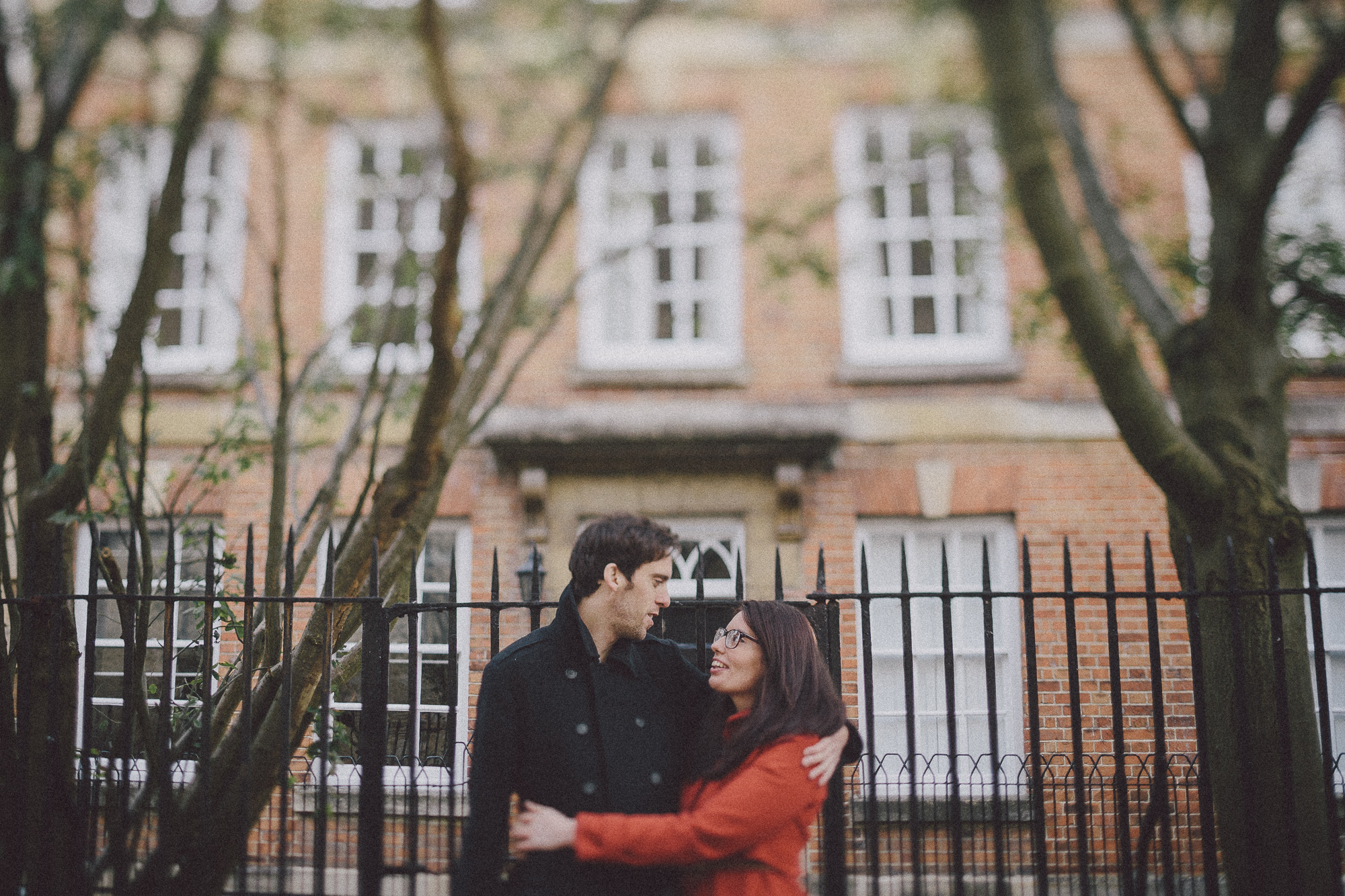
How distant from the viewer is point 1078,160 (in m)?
5.28

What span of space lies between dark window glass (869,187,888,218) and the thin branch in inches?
88.7

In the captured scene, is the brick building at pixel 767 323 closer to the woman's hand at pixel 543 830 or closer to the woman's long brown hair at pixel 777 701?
the woman's long brown hair at pixel 777 701

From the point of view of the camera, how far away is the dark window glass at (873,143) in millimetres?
8727

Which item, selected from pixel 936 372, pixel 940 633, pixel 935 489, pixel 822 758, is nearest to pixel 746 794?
pixel 822 758

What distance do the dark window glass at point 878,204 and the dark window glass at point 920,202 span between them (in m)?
0.23

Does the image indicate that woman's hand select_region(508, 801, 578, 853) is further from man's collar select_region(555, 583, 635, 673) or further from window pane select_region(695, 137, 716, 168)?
window pane select_region(695, 137, 716, 168)

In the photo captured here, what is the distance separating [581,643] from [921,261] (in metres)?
6.61

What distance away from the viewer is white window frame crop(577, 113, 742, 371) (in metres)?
8.45

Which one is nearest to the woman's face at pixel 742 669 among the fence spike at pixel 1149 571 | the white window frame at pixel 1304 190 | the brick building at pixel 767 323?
the fence spike at pixel 1149 571

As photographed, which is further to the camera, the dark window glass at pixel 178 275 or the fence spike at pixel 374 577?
the dark window glass at pixel 178 275

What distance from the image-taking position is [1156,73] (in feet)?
17.9

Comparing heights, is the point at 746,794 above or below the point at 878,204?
below

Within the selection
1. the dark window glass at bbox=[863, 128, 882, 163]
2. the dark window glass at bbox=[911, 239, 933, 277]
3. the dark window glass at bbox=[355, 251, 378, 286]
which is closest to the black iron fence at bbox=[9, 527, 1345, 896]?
the dark window glass at bbox=[355, 251, 378, 286]

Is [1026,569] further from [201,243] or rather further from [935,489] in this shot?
[201,243]
